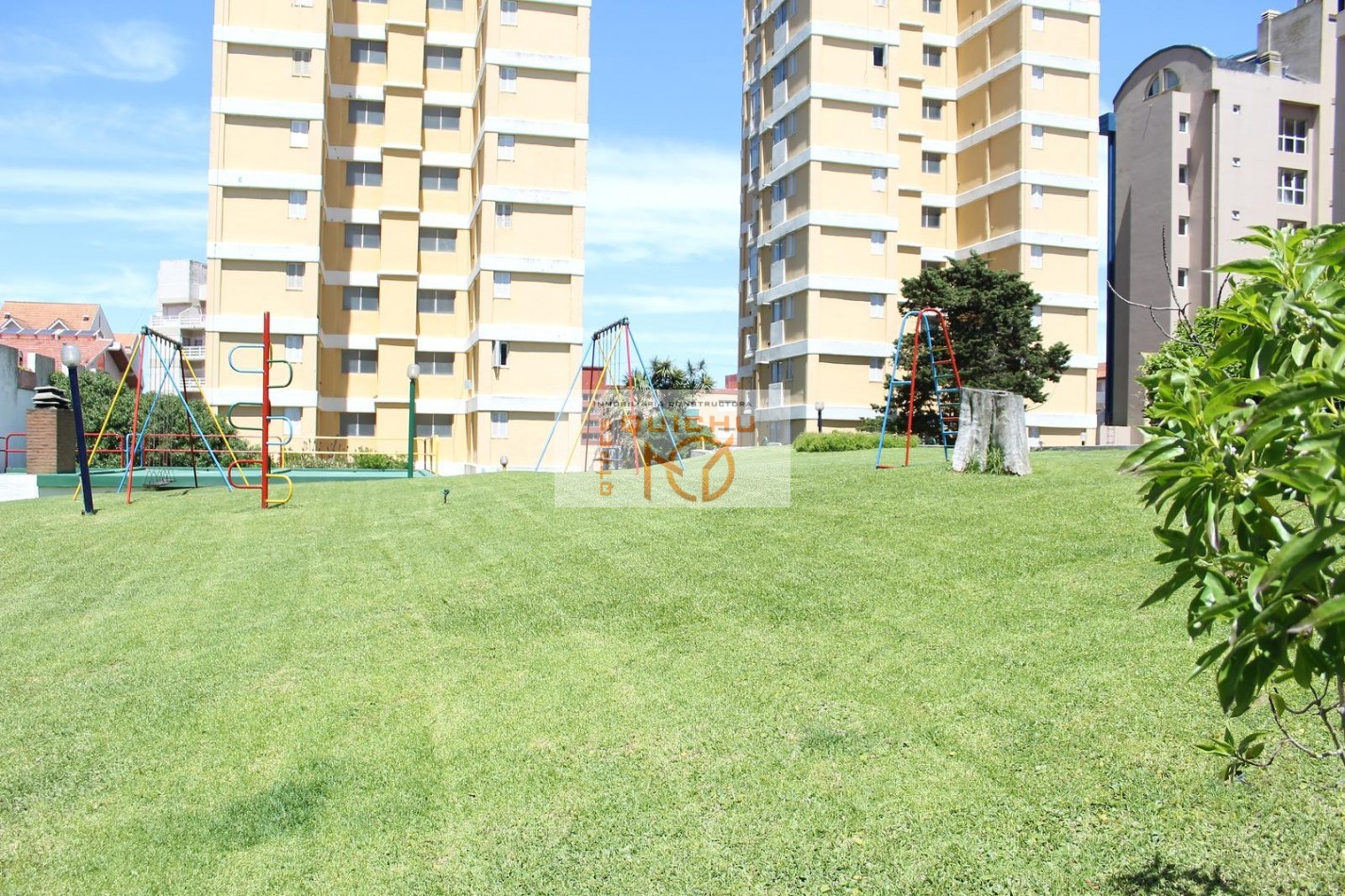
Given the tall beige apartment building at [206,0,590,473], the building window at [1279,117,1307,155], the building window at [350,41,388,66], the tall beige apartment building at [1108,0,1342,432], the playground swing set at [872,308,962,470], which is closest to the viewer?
the playground swing set at [872,308,962,470]

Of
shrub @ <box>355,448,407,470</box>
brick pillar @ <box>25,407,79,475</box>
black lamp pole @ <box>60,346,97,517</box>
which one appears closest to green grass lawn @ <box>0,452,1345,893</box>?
black lamp pole @ <box>60,346,97,517</box>

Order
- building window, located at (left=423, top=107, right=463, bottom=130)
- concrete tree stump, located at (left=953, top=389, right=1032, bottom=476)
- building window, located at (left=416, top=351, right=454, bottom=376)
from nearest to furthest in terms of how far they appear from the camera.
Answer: concrete tree stump, located at (left=953, top=389, right=1032, bottom=476), building window, located at (left=423, top=107, right=463, bottom=130), building window, located at (left=416, top=351, right=454, bottom=376)

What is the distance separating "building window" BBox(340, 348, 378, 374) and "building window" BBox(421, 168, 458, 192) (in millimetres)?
7035

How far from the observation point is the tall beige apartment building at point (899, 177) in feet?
129

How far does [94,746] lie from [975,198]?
143 feet

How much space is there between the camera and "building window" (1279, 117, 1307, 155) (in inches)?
1777

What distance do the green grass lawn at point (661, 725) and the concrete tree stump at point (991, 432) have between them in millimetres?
2738

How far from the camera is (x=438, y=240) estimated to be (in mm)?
40125

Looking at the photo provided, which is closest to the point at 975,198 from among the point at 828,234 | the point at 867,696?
the point at 828,234

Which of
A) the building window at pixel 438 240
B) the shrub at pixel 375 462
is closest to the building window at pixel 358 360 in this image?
the building window at pixel 438 240

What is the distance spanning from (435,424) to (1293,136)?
40659 mm

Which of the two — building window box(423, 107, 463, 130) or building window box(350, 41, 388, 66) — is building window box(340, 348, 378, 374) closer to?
building window box(423, 107, 463, 130)

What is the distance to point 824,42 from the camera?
39281 millimetres

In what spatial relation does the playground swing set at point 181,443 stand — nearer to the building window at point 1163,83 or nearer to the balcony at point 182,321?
the balcony at point 182,321
